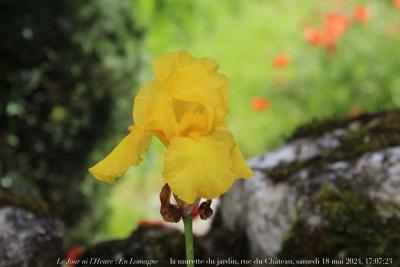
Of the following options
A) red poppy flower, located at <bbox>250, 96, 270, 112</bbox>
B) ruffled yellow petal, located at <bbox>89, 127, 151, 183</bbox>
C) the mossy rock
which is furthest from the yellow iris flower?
red poppy flower, located at <bbox>250, 96, 270, 112</bbox>

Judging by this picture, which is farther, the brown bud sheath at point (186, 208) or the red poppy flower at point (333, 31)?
the red poppy flower at point (333, 31)

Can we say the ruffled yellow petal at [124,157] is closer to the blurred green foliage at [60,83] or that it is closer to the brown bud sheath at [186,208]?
the brown bud sheath at [186,208]

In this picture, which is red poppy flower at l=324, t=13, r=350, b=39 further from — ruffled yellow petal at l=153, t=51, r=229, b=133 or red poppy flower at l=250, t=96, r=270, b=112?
ruffled yellow petal at l=153, t=51, r=229, b=133

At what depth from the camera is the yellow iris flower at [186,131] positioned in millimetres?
1447

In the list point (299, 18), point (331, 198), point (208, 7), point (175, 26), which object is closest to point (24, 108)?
point (175, 26)

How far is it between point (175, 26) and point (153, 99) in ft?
14.6

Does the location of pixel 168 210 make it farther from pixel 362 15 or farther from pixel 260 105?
pixel 362 15

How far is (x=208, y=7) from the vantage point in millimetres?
6121

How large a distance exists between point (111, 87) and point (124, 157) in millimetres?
3477

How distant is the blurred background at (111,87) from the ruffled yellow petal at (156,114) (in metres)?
1.16

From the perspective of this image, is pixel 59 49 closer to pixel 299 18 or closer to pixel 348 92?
pixel 348 92

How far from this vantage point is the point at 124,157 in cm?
154

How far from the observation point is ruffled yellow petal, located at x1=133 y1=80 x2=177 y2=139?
5.01 ft

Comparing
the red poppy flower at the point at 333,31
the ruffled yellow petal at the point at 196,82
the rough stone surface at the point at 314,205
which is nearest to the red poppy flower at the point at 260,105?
the red poppy flower at the point at 333,31
